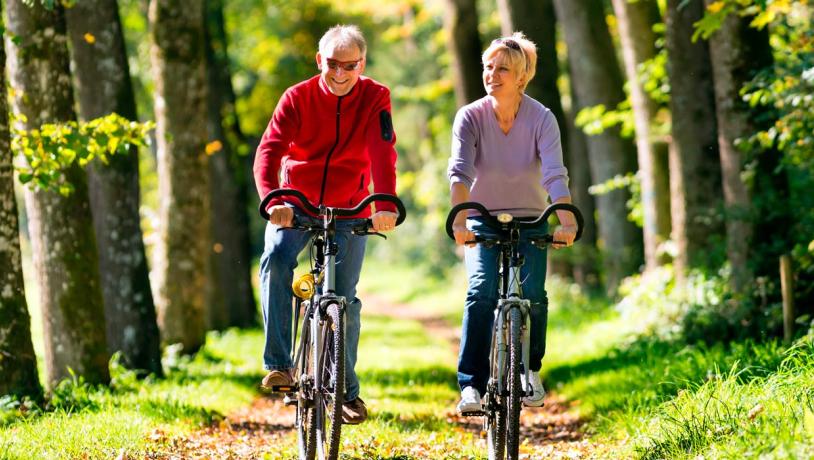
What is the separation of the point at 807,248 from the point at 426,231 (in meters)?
29.3

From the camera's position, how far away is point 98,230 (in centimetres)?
1032

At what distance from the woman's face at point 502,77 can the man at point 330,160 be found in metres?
0.57

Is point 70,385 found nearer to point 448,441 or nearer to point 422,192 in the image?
point 448,441

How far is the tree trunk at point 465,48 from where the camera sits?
61.0ft

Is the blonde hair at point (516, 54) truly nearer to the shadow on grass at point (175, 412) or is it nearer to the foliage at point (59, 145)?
the foliage at point (59, 145)

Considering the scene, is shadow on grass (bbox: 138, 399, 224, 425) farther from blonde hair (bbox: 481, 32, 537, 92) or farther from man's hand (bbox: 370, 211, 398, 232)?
blonde hair (bbox: 481, 32, 537, 92)

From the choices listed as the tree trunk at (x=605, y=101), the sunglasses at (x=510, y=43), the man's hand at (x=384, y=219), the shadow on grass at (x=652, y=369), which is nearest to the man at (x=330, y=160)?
the man's hand at (x=384, y=219)

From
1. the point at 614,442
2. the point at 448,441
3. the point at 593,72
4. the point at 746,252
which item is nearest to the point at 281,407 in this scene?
the point at 448,441

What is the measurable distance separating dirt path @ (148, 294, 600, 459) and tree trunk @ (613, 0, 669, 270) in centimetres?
448

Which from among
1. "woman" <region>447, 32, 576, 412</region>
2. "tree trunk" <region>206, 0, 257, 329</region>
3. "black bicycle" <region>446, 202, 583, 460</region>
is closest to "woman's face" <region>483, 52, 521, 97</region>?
"woman" <region>447, 32, 576, 412</region>

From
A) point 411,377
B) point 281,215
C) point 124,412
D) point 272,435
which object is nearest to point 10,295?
point 124,412

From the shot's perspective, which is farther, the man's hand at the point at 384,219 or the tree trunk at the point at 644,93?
the tree trunk at the point at 644,93

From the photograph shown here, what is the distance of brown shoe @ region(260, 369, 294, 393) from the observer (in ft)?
19.4

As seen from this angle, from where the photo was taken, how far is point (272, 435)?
7867mm
